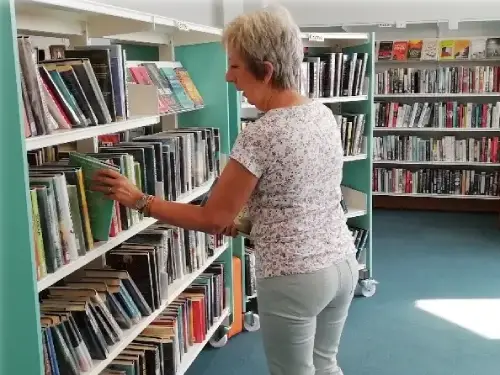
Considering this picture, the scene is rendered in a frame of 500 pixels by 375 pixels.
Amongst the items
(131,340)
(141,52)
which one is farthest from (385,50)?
(131,340)

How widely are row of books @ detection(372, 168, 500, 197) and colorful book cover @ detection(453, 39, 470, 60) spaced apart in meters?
1.07

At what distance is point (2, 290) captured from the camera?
1.41m

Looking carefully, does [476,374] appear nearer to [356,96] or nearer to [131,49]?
[356,96]

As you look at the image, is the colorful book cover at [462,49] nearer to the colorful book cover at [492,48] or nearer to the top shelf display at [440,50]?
the top shelf display at [440,50]

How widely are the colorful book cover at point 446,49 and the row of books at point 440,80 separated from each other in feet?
0.34

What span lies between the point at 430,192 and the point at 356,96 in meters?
2.55

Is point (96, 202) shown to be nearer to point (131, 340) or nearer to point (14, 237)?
point (14, 237)

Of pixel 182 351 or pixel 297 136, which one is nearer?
pixel 297 136

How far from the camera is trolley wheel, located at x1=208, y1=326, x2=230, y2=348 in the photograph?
302cm

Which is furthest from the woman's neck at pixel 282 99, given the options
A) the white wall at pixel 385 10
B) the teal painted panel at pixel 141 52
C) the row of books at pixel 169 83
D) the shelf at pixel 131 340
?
the white wall at pixel 385 10

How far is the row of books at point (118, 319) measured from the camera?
1.71 meters

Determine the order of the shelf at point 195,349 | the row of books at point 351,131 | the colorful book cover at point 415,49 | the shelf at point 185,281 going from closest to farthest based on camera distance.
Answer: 1. the shelf at point 185,281
2. the shelf at point 195,349
3. the row of books at point 351,131
4. the colorful book cover at point 415,49

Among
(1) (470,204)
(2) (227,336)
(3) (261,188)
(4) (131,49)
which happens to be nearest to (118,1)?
(4) (131,49)

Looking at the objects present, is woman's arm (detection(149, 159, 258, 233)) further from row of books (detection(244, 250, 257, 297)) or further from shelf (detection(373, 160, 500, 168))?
shelf (detection(373, 160, 500, 168))
